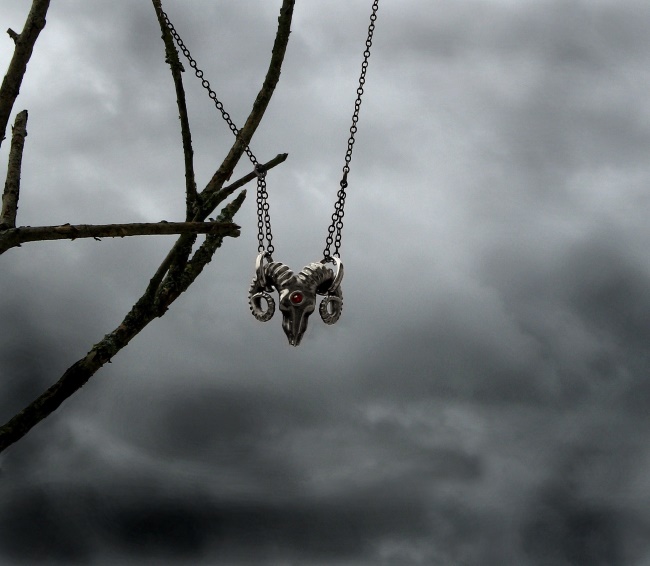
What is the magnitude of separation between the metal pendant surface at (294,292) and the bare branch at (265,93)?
122 cm

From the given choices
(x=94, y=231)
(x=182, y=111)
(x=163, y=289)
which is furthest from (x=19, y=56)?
(x=163, y=289)

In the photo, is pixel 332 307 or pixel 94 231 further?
pixel 332 307

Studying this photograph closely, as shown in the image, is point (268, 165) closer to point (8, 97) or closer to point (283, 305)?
point (283, 305)

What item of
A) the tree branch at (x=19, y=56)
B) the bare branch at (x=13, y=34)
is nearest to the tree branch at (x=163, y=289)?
the tree branch at (x=19, y=56)

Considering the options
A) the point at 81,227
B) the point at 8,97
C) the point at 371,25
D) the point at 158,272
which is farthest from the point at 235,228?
the point at 371,25

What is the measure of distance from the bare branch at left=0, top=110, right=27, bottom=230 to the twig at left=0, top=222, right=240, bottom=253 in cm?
26

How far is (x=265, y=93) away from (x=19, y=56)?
235 cm

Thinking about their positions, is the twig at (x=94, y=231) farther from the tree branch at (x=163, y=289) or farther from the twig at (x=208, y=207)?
the twig at (x=208, y=207)

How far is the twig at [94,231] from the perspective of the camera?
24.3 feet

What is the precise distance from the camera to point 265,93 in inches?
386

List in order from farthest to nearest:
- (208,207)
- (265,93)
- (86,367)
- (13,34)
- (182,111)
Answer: (265,93)
(182,111)
(208,207)
(86,367)
(13,34)

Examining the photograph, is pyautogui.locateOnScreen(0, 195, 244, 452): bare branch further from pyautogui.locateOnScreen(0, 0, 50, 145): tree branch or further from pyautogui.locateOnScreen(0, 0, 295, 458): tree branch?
pyautogui.locateOnScreen(0, 0, 50, 145): tree branch

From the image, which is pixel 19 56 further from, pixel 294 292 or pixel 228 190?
pixel 294 292

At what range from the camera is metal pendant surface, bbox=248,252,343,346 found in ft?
29.0
